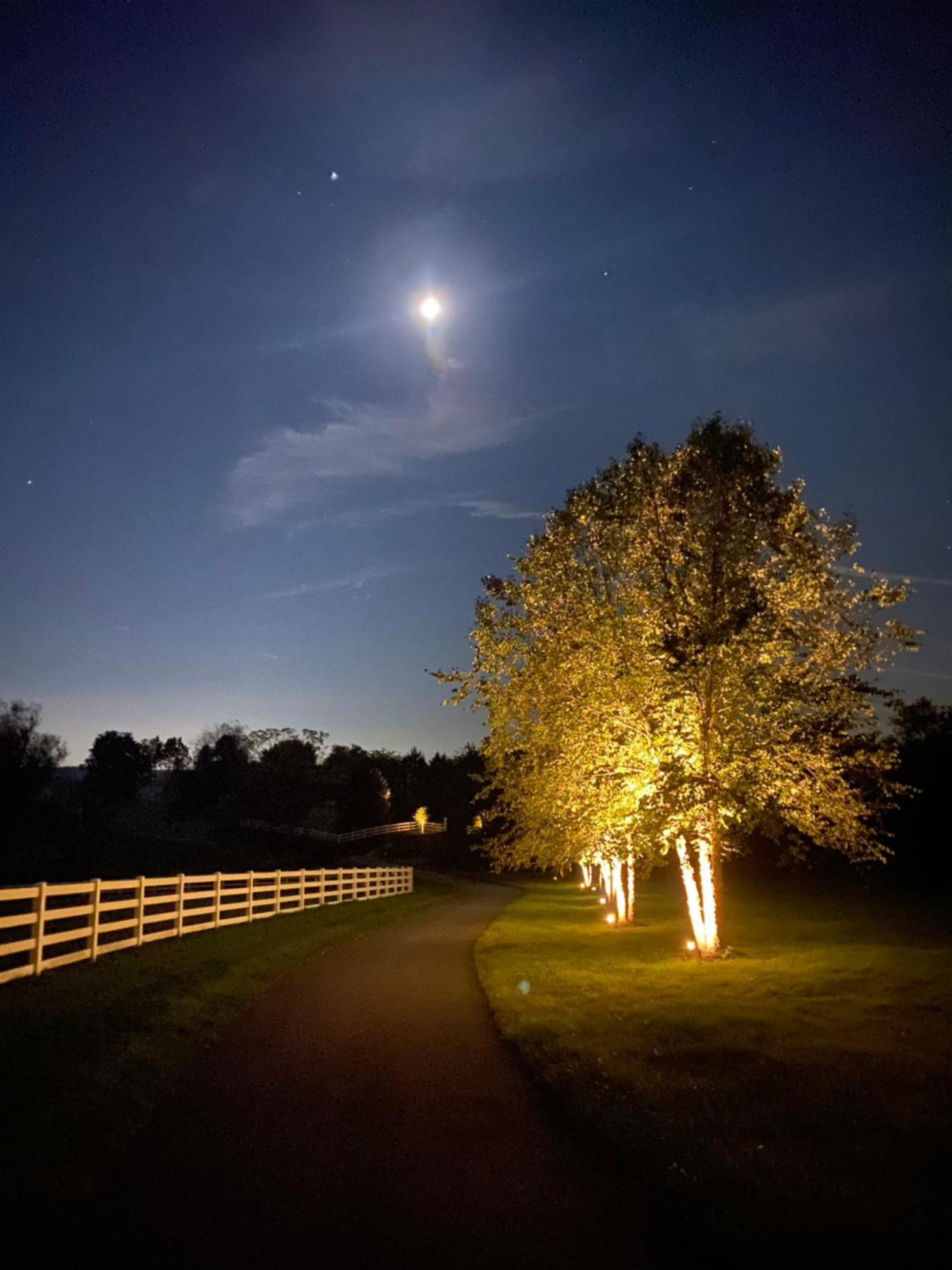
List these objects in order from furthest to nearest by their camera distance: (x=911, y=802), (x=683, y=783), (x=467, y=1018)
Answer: (x=911, y=802) → (x=683, y=783) → (x=467, y=1018)

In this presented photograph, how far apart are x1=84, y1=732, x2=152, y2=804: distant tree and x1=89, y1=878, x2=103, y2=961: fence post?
15016 centimetres

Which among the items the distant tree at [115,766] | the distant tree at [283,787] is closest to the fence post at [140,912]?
the distant tree at [283,787]

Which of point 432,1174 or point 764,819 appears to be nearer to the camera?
point 432,1174

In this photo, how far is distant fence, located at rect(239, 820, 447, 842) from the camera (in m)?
88.9

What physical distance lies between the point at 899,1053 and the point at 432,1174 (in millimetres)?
6055

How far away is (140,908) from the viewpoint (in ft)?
53.7

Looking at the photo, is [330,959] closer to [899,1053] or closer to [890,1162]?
[899,1053]

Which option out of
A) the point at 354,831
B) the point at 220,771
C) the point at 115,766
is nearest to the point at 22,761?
the point at 354,831

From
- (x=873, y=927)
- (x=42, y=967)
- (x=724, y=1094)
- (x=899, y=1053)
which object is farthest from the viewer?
(x=873, y=927)

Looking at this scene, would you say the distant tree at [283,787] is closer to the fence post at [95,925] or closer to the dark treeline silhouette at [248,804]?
the dark treeline silhouette at [248,804]

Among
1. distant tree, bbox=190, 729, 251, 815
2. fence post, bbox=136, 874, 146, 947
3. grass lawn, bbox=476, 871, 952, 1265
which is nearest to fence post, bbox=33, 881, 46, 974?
fence post, bbox=136, 874, 146, 947

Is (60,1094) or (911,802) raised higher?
(911,802)

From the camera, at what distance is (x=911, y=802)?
46.4 m

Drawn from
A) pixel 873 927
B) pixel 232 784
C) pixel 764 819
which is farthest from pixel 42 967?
pixel 232 784
